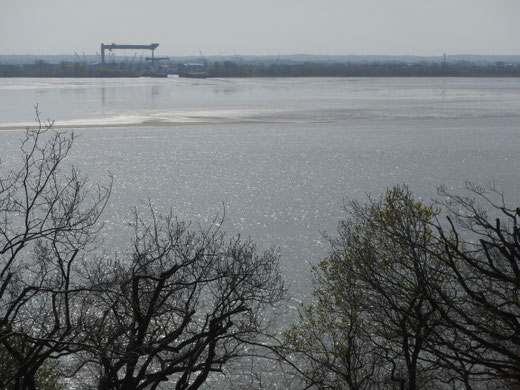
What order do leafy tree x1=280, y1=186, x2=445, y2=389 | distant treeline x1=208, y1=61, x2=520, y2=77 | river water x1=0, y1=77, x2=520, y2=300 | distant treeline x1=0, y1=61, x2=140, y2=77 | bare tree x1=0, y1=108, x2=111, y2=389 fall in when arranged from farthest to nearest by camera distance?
distant treeline x1=208, y1=61, x2=520, y2=77
distant treeline x1=0, y1=61, x2=140, y2=77
river water x1=0, y1=77, x2=520, y2=300
leafy tree x1=280, y1=186, x2=445, y2=389
bare tree x1=0, y1=108, x2=111, y2=389

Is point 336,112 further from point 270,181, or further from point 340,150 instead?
point 270,181

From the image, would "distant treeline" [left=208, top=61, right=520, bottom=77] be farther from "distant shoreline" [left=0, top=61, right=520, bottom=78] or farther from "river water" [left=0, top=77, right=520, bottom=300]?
"river water" [left=0, top=77, right=520, bottom=300]

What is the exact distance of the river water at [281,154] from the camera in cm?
1473

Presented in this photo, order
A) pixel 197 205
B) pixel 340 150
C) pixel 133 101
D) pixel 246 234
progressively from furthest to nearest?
pixel 133 101, pixel 340 150, pixel 197 205, pixel 246 234

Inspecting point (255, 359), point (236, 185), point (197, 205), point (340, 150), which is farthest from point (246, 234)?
point (340, 150)

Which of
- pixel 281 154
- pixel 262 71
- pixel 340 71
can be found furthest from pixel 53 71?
pixel 281 154

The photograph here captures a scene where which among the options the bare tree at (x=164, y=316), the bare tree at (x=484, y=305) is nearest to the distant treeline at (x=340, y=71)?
the bare tree at (x=164, y=316)

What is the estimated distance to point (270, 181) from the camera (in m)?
19.2

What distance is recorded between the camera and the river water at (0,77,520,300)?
1473 cm

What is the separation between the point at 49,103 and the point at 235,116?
41.0 ft

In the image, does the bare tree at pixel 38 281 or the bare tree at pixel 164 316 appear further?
the bare tree at pixel 164 316

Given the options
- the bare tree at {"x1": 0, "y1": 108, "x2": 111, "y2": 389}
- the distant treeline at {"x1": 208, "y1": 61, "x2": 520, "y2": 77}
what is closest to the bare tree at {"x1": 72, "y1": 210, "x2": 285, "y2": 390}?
the bare tree at {"x1": 0, "y1": 108, "x2": 111, "y2": 389}

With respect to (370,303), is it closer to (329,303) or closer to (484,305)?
(329,303)

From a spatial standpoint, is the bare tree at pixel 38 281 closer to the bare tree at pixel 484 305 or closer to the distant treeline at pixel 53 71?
the bare tree at pixel 484 305
